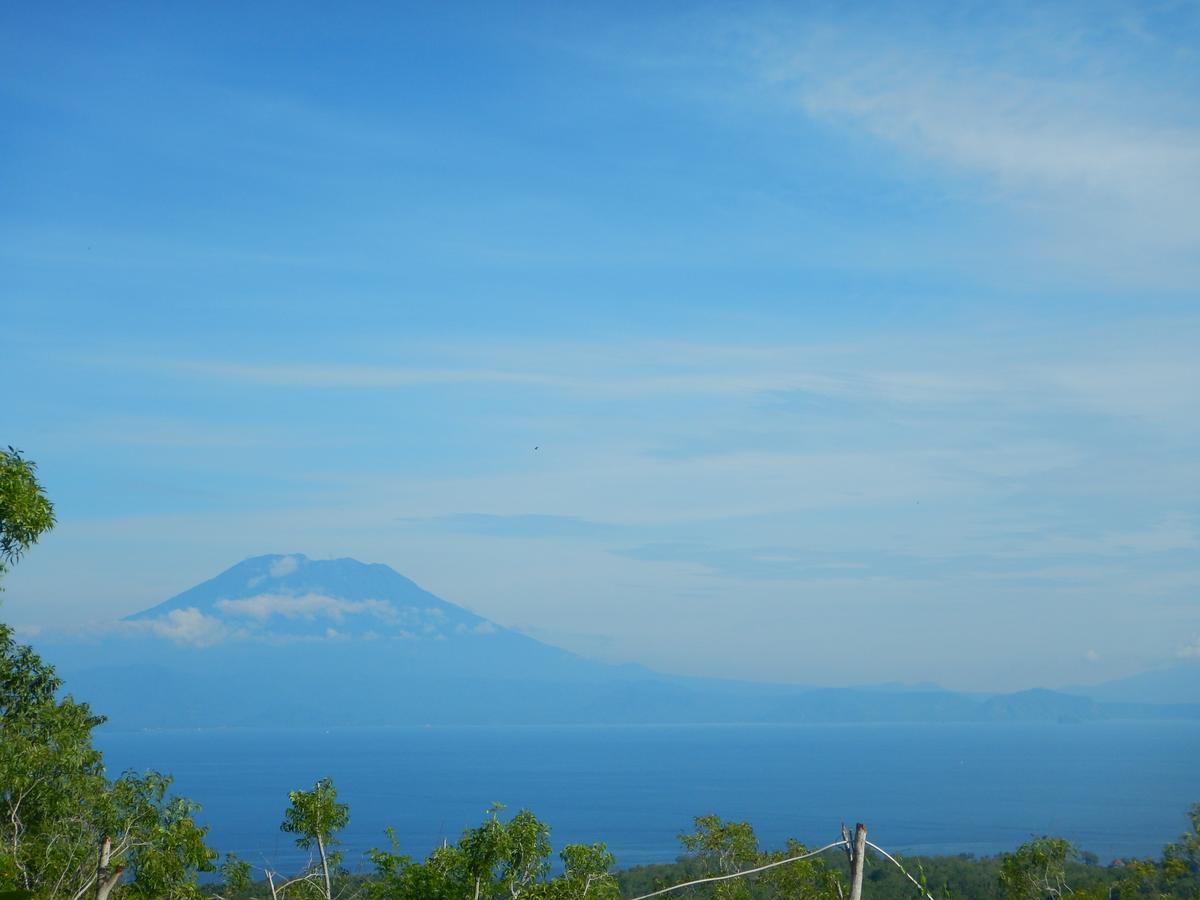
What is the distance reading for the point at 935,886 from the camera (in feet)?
141

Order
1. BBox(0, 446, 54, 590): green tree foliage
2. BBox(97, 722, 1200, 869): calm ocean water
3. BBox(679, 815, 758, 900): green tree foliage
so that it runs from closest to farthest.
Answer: BBox(0, 446, 54, 590): green tree foliage
BBox(679, 815, 758, 900): green tree foliage
BBox(97, 722, 1200, 869): calm ocean water

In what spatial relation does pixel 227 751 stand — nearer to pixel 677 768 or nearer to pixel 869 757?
pixel 677 768

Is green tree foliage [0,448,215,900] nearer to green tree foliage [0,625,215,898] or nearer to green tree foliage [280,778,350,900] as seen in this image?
green tree foliage [0,625,215,898]

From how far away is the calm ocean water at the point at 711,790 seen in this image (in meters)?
83.1

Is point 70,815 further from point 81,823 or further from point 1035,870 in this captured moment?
point 1035,870

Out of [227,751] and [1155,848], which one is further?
[227,751]

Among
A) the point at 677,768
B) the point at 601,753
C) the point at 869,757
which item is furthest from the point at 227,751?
the point at 869,757

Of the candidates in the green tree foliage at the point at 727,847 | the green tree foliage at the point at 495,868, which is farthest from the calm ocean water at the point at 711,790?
the green tree foliage at the point at 495,868

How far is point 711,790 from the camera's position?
11938 centimetres

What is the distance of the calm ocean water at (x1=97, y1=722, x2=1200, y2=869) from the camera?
83.1m

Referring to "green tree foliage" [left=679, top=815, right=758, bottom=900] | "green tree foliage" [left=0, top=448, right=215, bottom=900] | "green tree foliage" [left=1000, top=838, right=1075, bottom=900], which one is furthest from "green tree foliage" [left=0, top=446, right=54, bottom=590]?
"green tree foliage" [left=1000, top=838, right=1075, bottom=900]

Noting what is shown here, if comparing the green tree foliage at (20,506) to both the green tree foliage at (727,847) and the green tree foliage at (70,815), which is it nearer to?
the green tree foliage at (70,815)

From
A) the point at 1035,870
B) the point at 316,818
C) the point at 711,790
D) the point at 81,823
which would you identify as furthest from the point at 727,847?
the point at 711,790

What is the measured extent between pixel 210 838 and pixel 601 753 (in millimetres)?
108750
